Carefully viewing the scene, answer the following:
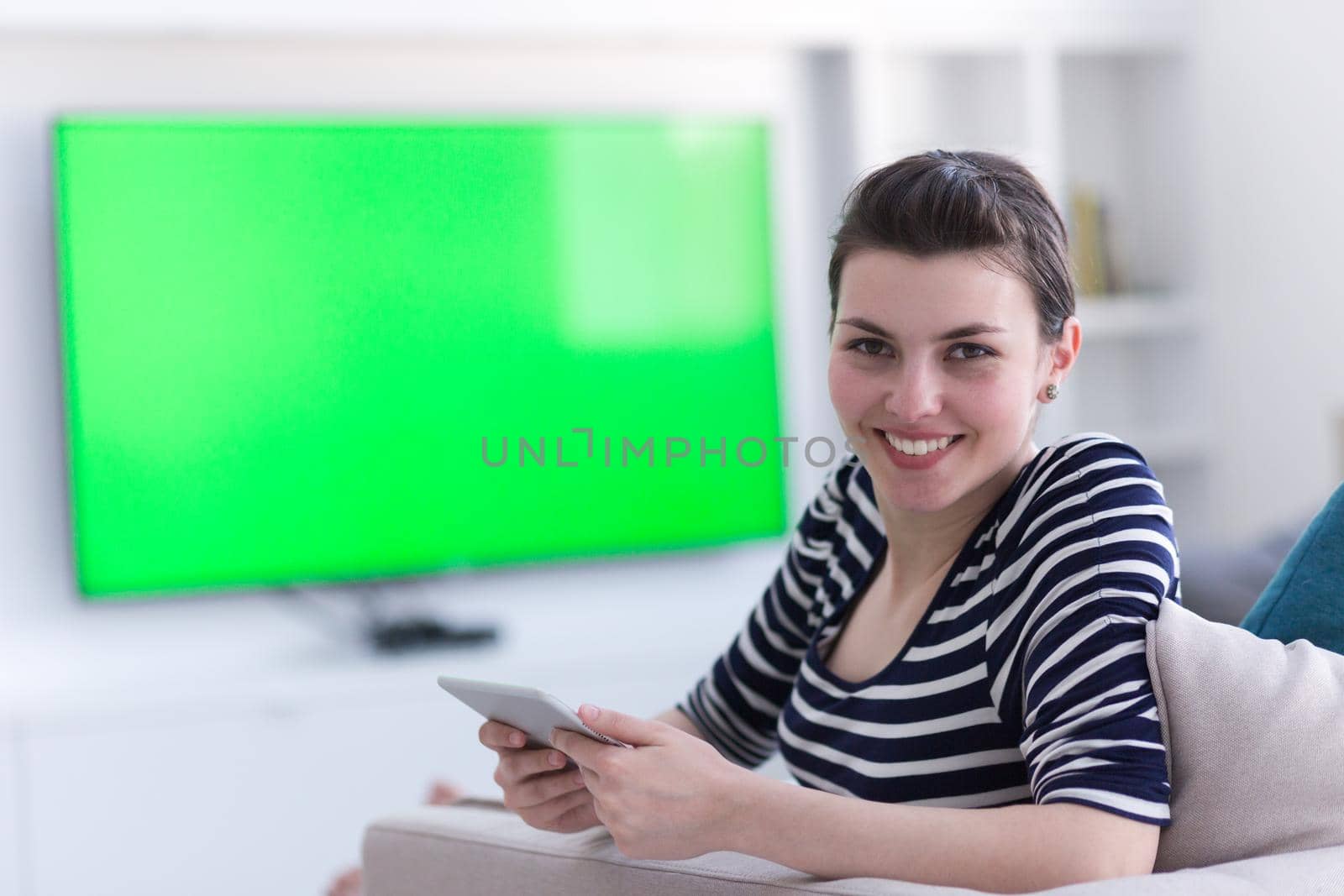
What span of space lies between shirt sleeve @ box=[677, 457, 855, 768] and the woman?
0.08 m

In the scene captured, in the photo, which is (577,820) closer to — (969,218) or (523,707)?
(523,707)

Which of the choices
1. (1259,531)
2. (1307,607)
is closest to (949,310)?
(1307,607)

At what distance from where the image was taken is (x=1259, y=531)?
152 inches

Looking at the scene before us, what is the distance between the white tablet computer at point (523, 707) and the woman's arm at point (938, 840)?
138 millimetres

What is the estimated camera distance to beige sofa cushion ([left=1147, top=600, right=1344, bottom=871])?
1.02 metres

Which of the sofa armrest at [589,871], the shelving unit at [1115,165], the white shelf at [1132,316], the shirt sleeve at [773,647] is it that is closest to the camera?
the sofa armrest at [589,871]

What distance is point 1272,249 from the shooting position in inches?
150

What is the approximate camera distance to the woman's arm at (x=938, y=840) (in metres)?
0.98

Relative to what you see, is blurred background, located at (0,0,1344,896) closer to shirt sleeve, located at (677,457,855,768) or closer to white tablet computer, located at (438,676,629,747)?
shirt sleeve, located at (677,457,855,768)

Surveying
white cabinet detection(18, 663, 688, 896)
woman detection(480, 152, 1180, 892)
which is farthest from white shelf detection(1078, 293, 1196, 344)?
woman detection(480, 152, 1180, 892)

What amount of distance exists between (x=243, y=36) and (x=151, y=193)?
0.39 metres

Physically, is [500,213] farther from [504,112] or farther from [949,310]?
[949,310]

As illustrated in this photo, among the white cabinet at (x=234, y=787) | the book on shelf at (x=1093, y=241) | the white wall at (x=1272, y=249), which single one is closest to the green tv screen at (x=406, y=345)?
the white cabinet at (x=234, y=787)

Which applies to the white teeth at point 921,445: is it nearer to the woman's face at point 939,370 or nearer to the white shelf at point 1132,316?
the woman's face at point 939,370
